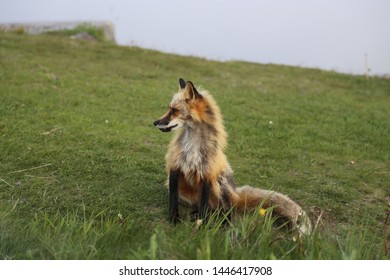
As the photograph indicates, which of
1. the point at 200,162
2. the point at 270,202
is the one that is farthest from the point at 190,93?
the point at 270,202

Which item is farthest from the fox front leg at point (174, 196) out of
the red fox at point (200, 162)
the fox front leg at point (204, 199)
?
the fox front leg at point (204, 199)

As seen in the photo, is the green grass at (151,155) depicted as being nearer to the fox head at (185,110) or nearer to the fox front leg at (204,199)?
the fox front leg at (204,199)

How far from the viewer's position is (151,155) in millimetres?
7215

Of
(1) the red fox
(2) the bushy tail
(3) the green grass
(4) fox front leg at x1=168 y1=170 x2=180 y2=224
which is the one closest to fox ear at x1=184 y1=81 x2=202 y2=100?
(1) the red fox

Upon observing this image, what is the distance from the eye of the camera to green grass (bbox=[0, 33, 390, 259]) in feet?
11.2

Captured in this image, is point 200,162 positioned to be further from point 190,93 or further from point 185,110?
point 190,93

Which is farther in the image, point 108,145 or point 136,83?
point 136,83

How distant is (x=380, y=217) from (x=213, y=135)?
8.98 ft

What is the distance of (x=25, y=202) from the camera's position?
5301mm

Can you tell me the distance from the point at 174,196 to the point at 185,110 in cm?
94

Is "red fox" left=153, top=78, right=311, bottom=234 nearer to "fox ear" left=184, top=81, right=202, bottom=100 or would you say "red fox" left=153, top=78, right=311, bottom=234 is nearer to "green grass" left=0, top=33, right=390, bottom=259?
"fox ear" left=184, top=81, right=202, bottom=100

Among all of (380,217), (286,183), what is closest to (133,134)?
(286,183)

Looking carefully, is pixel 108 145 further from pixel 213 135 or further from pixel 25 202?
pixel 213 135

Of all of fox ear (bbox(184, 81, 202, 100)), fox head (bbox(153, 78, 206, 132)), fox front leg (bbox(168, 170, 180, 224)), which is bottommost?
fox front leg (bbox(168, 170, 180, 224))
